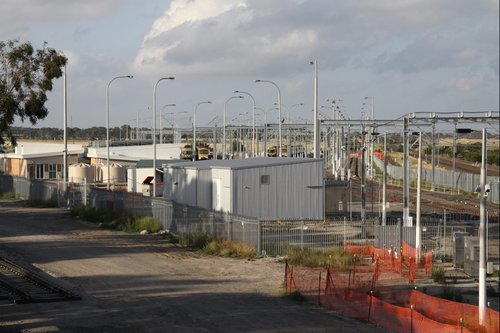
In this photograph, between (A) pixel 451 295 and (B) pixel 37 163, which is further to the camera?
(B) pixel 37 163

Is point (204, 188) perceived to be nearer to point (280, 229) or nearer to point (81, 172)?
point (280, 229)

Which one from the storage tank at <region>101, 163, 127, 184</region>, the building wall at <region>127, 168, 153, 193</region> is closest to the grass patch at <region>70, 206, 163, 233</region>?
the building wall at <region>127, 168, 153, 193</region>

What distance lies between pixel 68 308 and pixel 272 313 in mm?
5210

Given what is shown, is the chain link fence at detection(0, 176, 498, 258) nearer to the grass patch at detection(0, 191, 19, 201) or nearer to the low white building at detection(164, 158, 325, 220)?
the low white building at detection(164, 158, 325, 220)

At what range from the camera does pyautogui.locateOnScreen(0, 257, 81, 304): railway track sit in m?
21.7

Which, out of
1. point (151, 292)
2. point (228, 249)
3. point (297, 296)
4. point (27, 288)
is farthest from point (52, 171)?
point (297, 296)

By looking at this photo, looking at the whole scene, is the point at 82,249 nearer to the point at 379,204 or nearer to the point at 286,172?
the point at 286,172

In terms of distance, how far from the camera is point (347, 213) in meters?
48.1

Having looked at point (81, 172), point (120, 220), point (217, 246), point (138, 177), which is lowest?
point (217, 246)

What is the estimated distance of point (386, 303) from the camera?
753 inches

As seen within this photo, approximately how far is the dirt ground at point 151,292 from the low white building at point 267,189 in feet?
17.6

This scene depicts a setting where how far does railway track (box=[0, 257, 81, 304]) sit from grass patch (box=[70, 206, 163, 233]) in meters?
12.8

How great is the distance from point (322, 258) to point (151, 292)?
755cm

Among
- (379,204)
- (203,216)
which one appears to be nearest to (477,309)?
(203,216)
